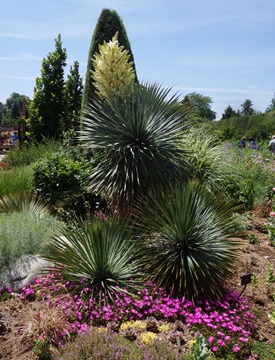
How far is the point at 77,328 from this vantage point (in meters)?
3.89

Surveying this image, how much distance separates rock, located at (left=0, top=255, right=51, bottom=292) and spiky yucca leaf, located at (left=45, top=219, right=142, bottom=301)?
0.38m

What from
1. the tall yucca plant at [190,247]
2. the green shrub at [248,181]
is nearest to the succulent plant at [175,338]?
the tall yucca plant at [190,247]

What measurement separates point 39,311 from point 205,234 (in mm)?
1938


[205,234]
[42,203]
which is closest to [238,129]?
[42,203]

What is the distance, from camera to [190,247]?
4.72 meters

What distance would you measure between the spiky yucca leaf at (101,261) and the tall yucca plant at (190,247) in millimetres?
220

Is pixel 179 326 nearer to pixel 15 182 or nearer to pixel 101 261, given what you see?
pixel 101 261

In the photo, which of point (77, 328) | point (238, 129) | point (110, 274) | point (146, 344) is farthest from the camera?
point (238, 129)

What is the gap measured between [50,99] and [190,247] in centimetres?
1189

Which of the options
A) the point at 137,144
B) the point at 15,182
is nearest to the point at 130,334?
the point at 137,144

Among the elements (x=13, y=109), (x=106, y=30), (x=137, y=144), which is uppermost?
(x=13, y=109)

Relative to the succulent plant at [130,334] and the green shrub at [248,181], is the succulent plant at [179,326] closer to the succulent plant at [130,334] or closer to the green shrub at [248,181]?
the succulent plant at [130,334]

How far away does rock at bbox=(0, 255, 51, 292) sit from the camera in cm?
493

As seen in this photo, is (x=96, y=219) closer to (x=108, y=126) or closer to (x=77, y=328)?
(x=77, y=328)
